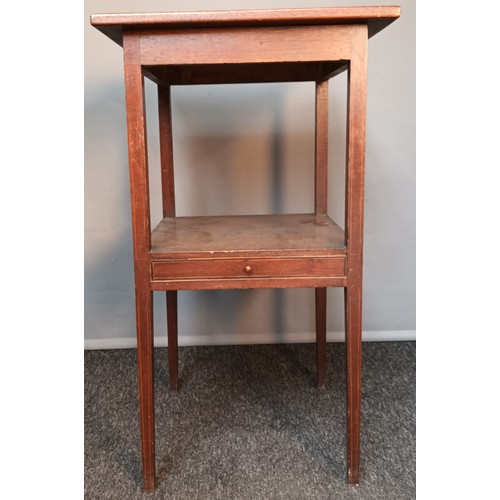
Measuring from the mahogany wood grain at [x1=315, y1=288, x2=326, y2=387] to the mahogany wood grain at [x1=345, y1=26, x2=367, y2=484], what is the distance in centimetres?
43

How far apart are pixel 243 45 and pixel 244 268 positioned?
45cm

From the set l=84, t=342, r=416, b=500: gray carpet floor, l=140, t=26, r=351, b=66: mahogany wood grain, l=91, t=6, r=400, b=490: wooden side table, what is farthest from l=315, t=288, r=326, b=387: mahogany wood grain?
l=140, t=26, r=351, b=66: mahogany wood grain

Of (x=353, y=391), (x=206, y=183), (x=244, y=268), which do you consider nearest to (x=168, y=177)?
(x=206, y=183)

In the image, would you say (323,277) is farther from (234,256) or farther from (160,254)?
(160,254)

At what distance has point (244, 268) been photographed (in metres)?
1.17

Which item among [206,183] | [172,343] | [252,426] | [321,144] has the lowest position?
[252,426]

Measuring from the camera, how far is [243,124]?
1.86m

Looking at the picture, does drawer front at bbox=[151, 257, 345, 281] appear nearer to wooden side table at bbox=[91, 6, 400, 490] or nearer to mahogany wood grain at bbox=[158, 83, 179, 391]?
wooden side table at bbox=[91, 6, 400, 490]

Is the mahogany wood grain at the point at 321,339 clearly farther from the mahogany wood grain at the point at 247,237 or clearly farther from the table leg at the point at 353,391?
the table leg at the point at 353,391

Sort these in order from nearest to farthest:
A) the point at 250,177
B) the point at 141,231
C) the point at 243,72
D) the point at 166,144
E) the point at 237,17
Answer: the point at 237,17, the point at 141,231, the point at 243,72, the point at 166,144, the point at 250,177

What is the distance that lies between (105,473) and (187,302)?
79 centimetres

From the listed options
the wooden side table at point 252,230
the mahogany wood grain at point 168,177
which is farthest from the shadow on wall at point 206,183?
the wooden side table at point 252,230

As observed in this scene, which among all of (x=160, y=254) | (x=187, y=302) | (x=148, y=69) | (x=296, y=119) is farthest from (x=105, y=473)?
(x=296, y=119)

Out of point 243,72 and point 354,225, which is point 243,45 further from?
point 354,225
